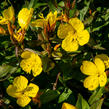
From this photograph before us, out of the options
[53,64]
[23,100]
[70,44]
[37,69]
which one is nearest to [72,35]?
[70,44]

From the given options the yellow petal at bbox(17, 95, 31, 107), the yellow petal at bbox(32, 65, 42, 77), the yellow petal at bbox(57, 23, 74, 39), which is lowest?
the yellow petal at bbox(17, 95, 31, 107)

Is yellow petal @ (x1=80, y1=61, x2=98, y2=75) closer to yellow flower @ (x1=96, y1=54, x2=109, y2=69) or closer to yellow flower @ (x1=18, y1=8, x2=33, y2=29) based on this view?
yellow flower @ (x1=96, y1=54, x2=109, y2=69)

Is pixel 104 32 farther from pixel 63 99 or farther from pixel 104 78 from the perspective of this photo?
pixel 63 99

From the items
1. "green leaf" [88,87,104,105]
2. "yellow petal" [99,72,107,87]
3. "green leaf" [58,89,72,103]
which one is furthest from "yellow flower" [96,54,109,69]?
"green leaf" [58,89,72,103]

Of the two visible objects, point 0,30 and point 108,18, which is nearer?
point 0,30

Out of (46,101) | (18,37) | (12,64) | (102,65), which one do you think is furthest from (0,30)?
(102,65)

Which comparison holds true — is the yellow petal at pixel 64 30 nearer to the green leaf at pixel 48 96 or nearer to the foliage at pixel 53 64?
the foliage at pixel 53 64

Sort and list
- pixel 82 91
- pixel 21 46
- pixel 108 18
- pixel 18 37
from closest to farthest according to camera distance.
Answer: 1. pixel 18 37
2. pixel 21 46
3. pixel 82 91
4. pixel 108 18
